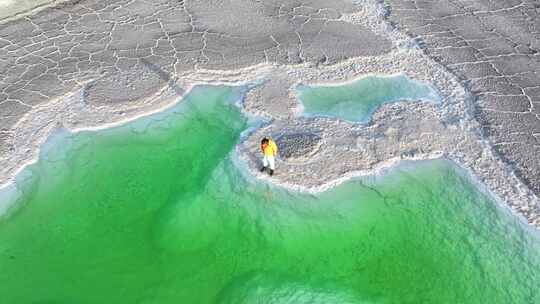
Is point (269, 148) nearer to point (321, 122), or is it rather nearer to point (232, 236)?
point (232, 236)

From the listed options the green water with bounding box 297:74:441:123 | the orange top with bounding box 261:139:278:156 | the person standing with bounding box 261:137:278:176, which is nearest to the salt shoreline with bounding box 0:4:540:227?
the green water with bounding box 297:74:441:123

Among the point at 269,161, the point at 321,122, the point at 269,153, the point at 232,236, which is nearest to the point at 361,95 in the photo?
the point at 321,122

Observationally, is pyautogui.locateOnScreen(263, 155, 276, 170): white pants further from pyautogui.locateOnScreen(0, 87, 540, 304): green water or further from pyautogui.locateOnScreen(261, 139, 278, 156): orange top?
pyautogui.locateOnScreen(0, 87, 540, 304): green water

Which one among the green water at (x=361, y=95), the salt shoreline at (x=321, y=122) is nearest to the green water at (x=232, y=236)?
the salt shoreline at (x=321, y=122)

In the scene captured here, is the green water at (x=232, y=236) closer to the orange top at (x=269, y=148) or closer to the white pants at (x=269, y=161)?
the white pants at (x=269, y=161)

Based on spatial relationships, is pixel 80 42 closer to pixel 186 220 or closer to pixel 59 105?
pixel 59 105

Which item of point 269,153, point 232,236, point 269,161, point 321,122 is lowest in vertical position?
point 232,236

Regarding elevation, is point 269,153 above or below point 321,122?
above

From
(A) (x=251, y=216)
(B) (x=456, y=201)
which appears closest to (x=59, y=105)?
(A) (x=251, y=216)
